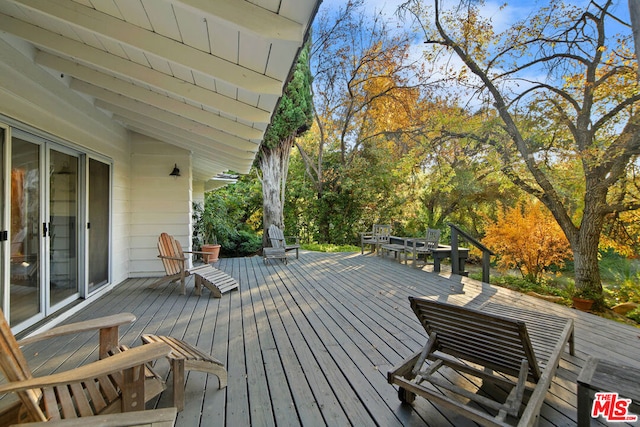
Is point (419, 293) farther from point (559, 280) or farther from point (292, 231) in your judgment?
point (292, 231)

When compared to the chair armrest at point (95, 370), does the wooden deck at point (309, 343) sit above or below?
below

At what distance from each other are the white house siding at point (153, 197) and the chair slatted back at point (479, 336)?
5046 millimetres

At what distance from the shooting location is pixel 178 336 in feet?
9.90

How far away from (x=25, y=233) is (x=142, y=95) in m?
1.70

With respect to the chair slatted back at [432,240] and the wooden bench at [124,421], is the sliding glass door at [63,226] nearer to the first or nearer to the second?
the wooden bench at [124,421]

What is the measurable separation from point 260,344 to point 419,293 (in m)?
2.72

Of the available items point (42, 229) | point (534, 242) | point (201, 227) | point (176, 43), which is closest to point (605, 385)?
point (176, 43)

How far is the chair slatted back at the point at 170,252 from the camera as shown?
4.70 meters

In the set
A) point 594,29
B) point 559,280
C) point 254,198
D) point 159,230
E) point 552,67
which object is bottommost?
point 559,280

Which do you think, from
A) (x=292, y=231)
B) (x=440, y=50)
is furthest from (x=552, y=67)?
(x=292, y=231)

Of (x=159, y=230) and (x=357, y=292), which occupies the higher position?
(x=159, y=230)

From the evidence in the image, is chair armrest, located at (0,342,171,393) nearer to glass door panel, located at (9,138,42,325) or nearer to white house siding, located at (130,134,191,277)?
glass door panel, located at (9,138,42,325)

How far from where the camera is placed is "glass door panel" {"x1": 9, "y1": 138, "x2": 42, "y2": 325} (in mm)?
2695

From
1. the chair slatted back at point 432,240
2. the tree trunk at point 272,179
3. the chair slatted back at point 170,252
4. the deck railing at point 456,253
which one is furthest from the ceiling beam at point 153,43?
the tree trunk at point 272,179
